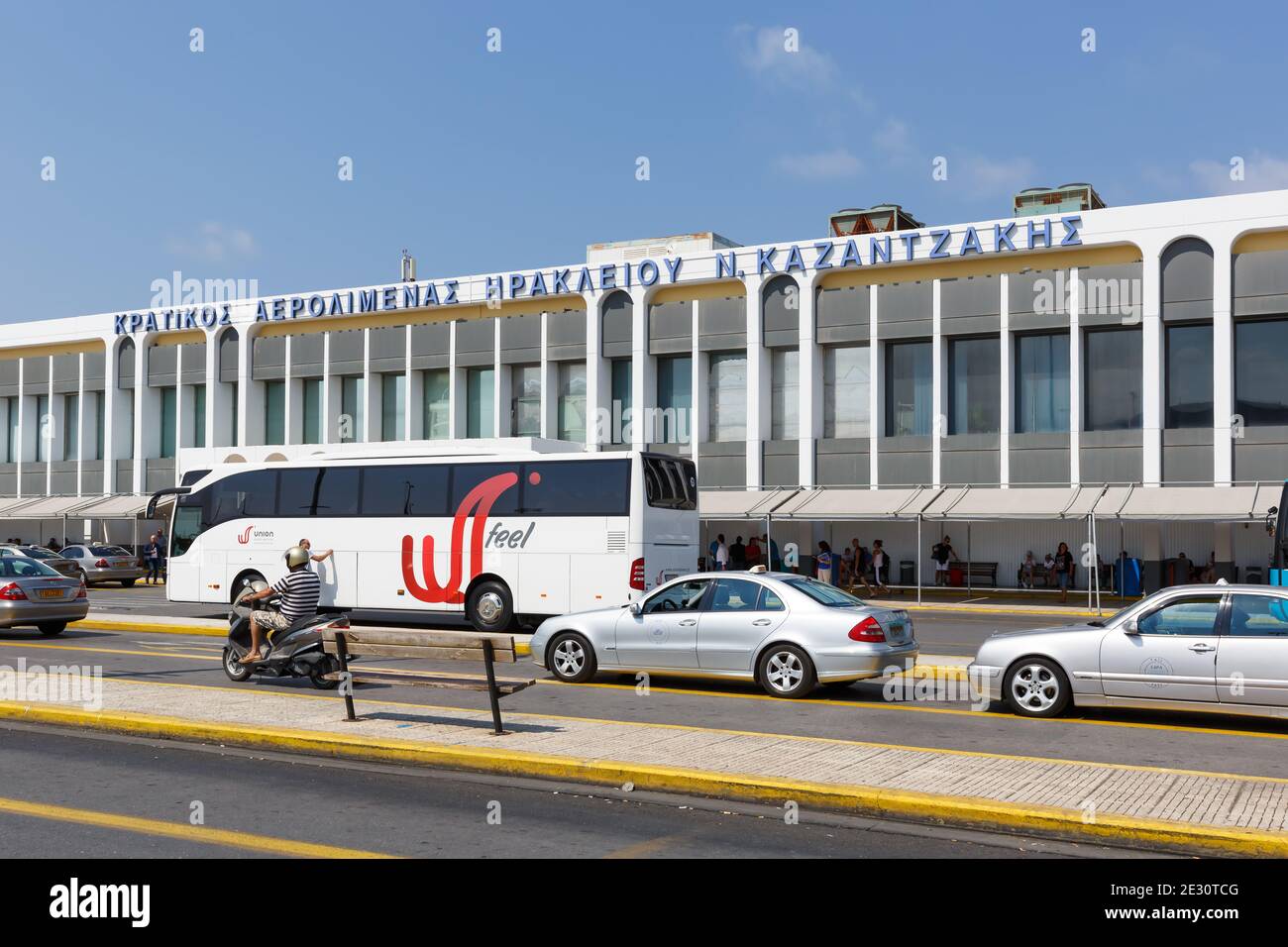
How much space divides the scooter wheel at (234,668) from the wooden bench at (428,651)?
318 cm

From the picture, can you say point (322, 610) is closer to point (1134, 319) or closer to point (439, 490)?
point (439, 490)

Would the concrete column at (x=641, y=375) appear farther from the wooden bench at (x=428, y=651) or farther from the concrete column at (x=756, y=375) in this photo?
the wooden bench at (x=428, y=651)

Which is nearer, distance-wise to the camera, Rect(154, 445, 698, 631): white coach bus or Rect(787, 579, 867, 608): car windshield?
Rect(787, 579, 867, 608): car windshield

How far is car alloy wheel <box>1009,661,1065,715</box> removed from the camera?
12188 mm

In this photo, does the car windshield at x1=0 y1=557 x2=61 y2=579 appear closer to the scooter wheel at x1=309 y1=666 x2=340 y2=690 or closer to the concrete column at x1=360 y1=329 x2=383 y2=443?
the scooter wheel at x1=309 y1=666 x2=340 y2=690

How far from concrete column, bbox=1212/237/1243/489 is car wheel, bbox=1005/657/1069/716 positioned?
22.0m

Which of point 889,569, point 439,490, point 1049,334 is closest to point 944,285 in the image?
point 1049,334

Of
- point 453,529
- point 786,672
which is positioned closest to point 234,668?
point 786,672

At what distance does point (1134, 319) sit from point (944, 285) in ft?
17.4

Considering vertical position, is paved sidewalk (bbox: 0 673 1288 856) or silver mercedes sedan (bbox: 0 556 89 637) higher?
silver mercedes sedan (bbox: 0 556 89 637)

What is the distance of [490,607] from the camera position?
2203 cm

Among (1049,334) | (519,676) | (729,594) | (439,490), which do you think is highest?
(1049,334)

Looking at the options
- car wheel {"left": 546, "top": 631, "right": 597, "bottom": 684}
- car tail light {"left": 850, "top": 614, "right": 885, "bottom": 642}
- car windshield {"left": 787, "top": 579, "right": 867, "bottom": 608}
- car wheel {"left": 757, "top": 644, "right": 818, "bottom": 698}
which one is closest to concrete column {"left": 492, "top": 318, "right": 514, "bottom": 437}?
car wheel {"left": 546, "top": 631, "right": 597, "bottom": 684}
